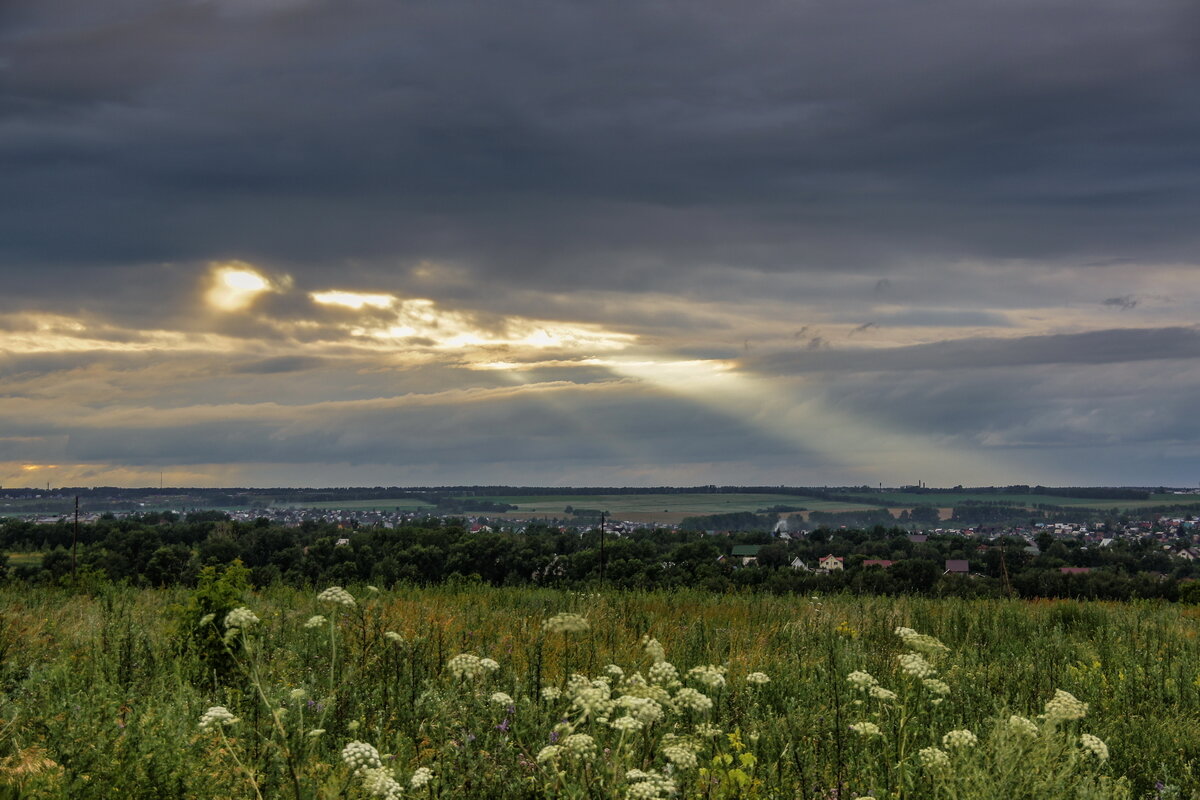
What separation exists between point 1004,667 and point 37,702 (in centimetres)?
895

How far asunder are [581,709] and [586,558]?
39484 millimetres

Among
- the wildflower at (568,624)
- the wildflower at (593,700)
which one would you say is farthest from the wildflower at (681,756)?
the wildflower at (568,624)

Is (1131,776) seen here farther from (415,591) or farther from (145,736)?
(415,591)

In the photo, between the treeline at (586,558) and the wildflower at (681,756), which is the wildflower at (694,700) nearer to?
the wildflower at (681,756)

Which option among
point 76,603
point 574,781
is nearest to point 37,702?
point 574,781

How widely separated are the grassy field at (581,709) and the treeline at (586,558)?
1550cm

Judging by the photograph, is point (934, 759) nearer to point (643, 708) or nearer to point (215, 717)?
point (643, 708)

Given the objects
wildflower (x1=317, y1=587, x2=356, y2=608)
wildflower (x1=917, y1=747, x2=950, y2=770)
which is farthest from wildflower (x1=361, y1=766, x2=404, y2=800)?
wildflower (x1=917, y1=747, x2=950, y2=770)

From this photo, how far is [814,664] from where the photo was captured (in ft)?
29.1

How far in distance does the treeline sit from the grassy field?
1550 centimetres

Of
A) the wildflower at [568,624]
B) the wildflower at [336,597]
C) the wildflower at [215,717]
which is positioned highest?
the wildflower at [336,597]

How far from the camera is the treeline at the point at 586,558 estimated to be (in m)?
36.4

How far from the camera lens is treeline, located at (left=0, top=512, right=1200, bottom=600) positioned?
36.4m

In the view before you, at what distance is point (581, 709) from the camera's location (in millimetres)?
4648
